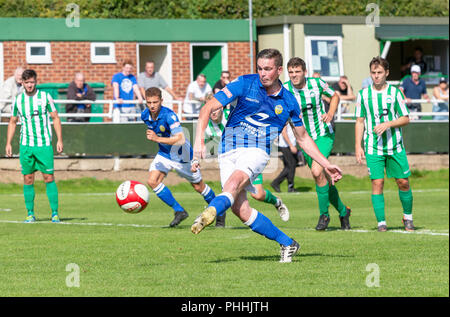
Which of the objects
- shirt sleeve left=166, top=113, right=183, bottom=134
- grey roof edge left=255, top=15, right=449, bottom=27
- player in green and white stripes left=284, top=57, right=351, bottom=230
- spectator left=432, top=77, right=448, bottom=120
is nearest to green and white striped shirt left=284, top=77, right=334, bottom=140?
player in green and white stripes left=284, top=57, right=351, bottom=230

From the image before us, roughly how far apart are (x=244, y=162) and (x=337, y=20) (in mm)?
21541

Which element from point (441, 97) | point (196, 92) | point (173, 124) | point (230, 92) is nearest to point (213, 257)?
point (230, 92)

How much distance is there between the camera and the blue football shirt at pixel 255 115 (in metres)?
8.93

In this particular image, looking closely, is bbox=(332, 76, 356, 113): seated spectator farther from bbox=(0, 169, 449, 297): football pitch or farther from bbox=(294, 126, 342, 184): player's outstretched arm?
bbox=(294, 126, 342, 184): player's outstretched arm

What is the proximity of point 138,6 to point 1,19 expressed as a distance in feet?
13.1

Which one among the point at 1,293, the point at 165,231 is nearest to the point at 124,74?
the point at 165,231

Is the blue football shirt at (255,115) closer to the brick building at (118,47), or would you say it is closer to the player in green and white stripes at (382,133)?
the player in green and white stripes at (382,133)

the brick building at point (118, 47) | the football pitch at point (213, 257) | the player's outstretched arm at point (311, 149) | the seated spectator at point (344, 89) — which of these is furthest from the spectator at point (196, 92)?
the player's outstretched arm at point (311, 149)

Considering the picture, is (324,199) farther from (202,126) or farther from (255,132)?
(202,126)

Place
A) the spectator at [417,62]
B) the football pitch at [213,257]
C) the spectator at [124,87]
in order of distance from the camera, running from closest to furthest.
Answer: the football pitch at [213,257] < the spectator at [124,87] < the spectator at [417,62]

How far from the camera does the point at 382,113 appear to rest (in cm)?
1275

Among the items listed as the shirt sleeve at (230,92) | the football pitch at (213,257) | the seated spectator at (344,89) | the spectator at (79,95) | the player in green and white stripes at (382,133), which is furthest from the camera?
the seated spectator at (344,89)

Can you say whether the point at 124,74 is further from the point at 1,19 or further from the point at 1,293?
the point at 1,293

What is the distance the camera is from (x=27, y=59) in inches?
1030
